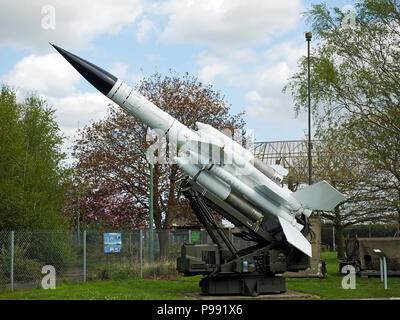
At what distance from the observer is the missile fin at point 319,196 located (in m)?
14.1

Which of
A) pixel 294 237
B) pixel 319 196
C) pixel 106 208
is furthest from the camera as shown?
pixel 106 208

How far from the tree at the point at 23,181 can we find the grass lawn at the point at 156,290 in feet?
9.89

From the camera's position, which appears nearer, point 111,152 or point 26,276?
point 26,276

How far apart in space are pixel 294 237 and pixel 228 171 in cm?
246

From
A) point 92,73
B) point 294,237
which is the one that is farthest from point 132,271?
point 92,73

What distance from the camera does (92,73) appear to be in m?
13.2

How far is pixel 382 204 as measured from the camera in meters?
25.8

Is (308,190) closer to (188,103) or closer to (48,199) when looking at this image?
(48,199)

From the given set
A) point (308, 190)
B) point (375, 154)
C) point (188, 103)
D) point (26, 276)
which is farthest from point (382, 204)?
point (26, 276)

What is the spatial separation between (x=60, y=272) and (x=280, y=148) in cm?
2828

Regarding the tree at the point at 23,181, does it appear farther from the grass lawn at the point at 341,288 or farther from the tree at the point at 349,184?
the tree at the point at 349,184

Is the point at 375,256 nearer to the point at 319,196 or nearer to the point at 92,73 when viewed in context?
the point at 319,196

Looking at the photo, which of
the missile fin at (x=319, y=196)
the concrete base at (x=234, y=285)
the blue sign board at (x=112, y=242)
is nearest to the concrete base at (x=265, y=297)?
the concrete base at (x=234, y=285)

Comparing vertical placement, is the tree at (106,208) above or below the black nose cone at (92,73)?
below
